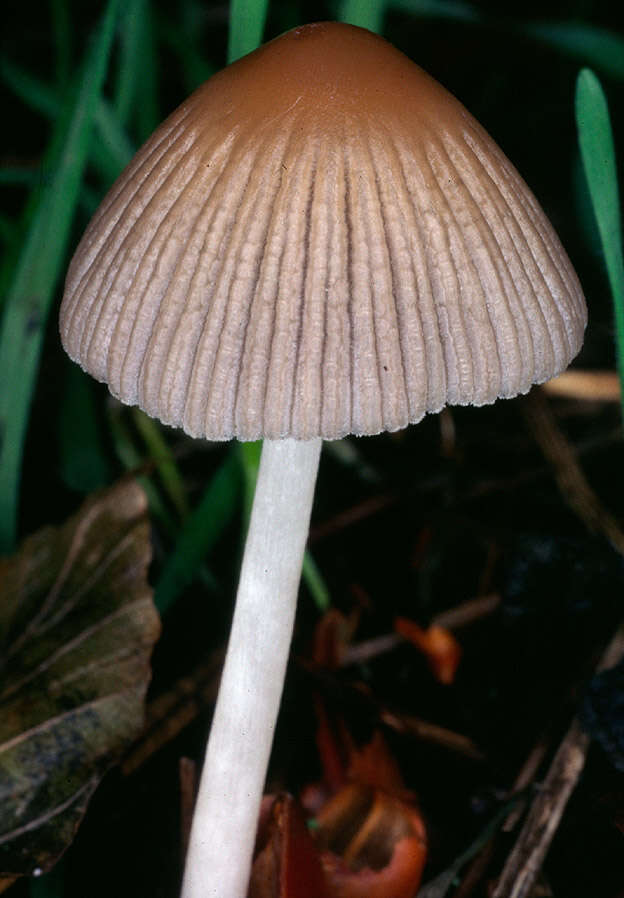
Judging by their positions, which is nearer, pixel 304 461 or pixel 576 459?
pixel 304 461

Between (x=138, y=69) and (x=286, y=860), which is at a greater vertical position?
(x=138, y=69)

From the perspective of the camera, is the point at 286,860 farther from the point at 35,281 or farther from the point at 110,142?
the point at 110,142

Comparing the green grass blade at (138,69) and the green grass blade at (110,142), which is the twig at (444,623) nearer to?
the green grass blade at (110,142)

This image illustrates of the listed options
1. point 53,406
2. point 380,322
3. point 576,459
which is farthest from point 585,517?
point 53,406

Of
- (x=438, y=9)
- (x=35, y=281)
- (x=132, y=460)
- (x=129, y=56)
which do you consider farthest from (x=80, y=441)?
(x=438, y=9)

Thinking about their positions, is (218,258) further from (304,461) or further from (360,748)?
(360,748)
